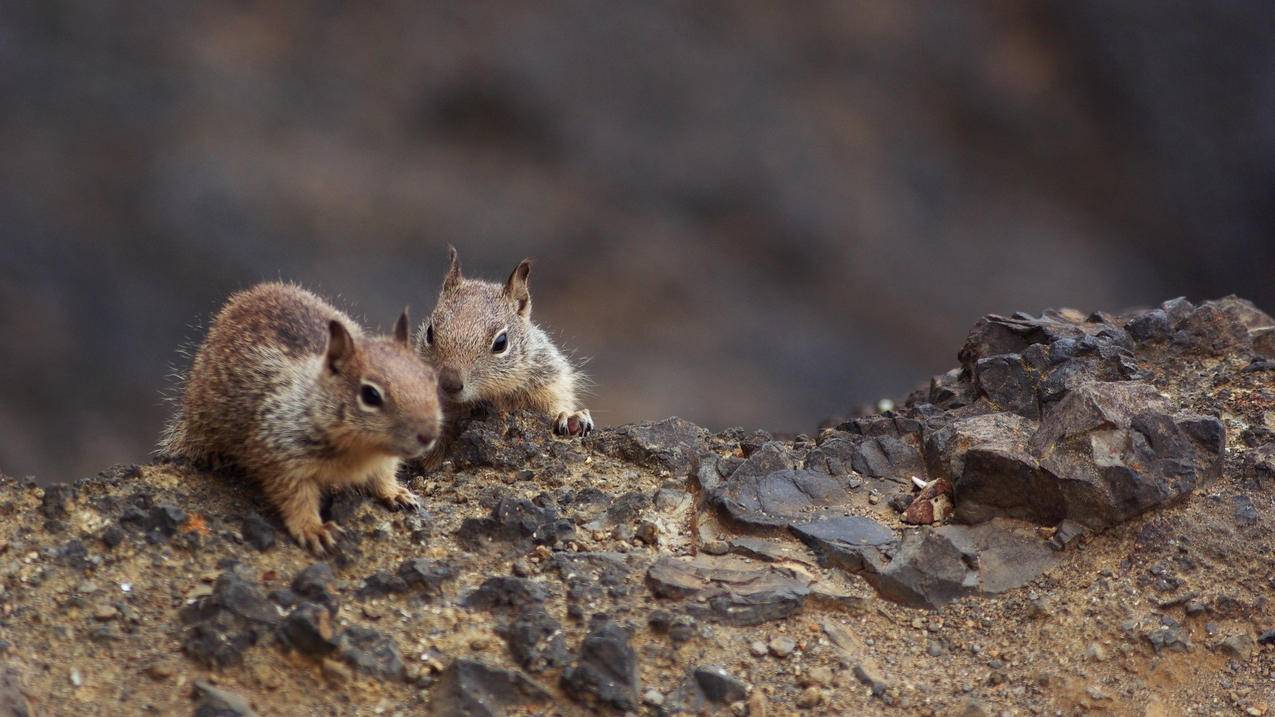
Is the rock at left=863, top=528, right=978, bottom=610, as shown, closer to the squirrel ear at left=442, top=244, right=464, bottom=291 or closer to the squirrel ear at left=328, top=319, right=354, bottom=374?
the squirrel ear at left=328, top=319, right=354, bottom=374

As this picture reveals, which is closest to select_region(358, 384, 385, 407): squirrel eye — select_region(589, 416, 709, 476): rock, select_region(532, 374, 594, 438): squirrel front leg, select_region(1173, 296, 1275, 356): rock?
select_region(589, 416, 709, 476): rock

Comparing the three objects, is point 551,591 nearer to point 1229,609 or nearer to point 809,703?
point 809,703

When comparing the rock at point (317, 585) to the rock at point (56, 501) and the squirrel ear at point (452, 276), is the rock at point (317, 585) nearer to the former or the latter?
the rock at point (56, 501)

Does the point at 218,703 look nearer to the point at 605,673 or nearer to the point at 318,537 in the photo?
the point at 318,537

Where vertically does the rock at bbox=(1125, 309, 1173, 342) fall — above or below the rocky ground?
above

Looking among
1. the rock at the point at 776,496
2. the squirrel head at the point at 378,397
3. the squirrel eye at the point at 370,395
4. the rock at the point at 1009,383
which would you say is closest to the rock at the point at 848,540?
the rock at the point at 776,496

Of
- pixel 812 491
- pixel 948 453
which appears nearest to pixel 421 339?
pixel 812 491
